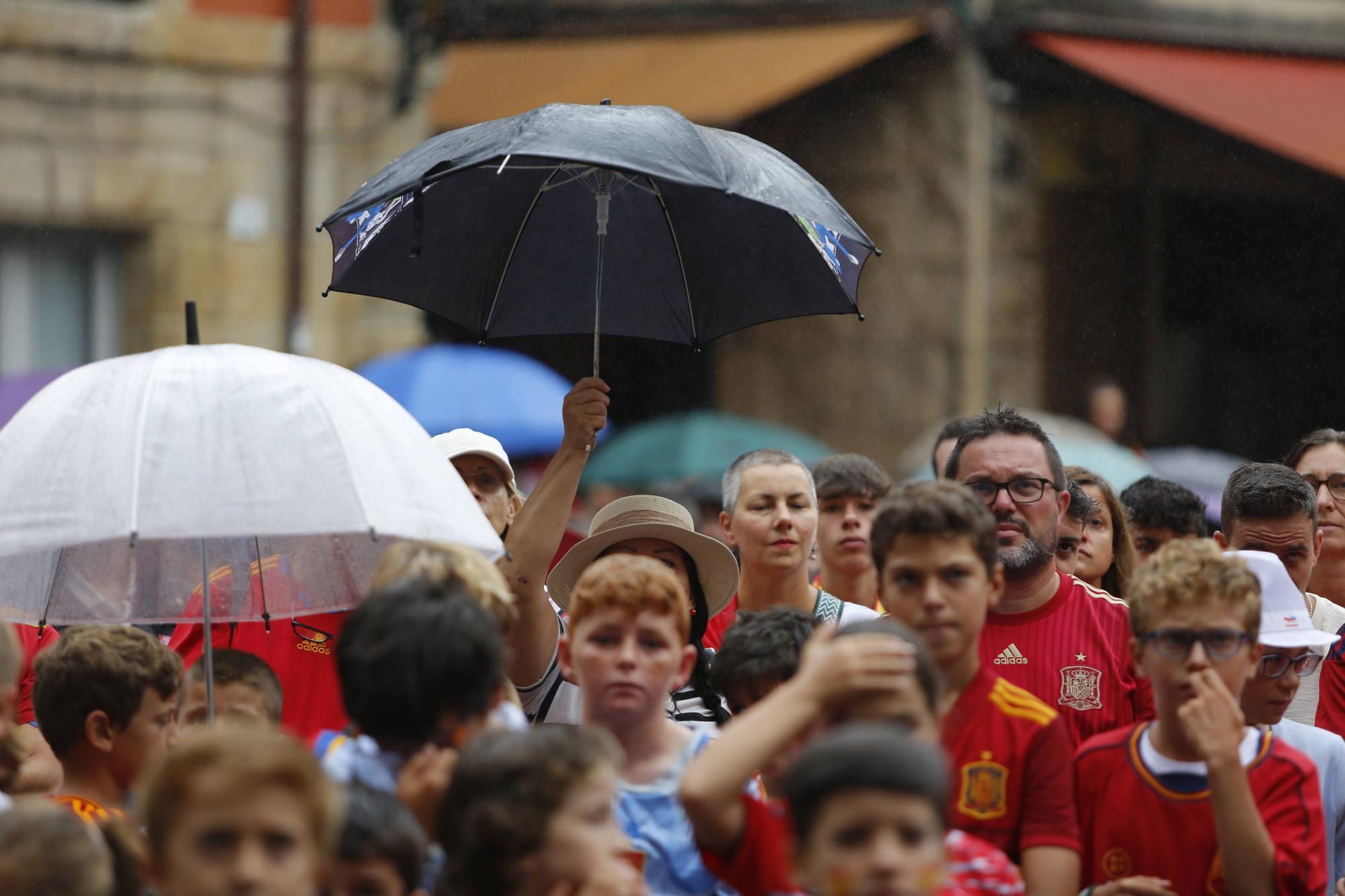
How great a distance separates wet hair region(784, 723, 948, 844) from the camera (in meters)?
2.83

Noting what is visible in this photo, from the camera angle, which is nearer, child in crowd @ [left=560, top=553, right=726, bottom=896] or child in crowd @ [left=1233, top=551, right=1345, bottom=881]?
child in crowd @ [left=560, top=553, right=726, bottom=896]

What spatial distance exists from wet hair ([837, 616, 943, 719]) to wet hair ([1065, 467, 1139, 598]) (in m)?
2.93

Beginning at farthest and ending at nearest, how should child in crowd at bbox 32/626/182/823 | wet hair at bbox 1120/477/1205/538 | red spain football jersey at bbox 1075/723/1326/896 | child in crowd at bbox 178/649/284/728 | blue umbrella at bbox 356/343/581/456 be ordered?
1. blue umbrella at bbox 356/343/581/456
2. wet hair at bbox 1120/477/1205/538
3. child in crowd at bbox 178/649/284/728
4. child in crowd at bbox 32/626/182/823
5. red spain football jersey at bbox 1075/723/1326/896

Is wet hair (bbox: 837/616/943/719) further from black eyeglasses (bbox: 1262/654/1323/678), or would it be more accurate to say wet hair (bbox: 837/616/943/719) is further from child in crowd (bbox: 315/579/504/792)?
black eyeglasses (bbox: 1262/654/1323/678)

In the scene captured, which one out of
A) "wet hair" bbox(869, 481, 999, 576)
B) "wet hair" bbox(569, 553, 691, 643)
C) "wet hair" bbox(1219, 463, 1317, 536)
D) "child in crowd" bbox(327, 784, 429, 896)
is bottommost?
"child in crowd" bbox(327, 784, 429, 896)

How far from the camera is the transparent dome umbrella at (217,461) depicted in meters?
3.65

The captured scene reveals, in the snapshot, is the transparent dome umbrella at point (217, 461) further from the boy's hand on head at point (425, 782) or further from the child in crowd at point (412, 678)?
the boy's hand on head at point (425, 782)

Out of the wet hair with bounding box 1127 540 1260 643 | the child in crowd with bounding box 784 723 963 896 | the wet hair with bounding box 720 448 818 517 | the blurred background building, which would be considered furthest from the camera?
the blurred background building

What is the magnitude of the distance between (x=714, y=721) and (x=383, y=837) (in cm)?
178

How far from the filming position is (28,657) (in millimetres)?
5535

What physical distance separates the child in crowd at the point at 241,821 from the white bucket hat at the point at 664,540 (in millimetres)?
2420

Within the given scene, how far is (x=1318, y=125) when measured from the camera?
12008 mm

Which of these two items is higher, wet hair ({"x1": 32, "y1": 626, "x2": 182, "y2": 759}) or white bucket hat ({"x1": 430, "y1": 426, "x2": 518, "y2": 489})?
white bucket hat ({"x1": 430, "y1": 426, "x2": 518, "y2": 489})

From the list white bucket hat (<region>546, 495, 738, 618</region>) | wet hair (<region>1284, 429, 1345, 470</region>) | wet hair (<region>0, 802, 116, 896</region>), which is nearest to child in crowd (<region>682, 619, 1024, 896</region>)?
wet hair (<region>0, 802, 116, 896</region>)
